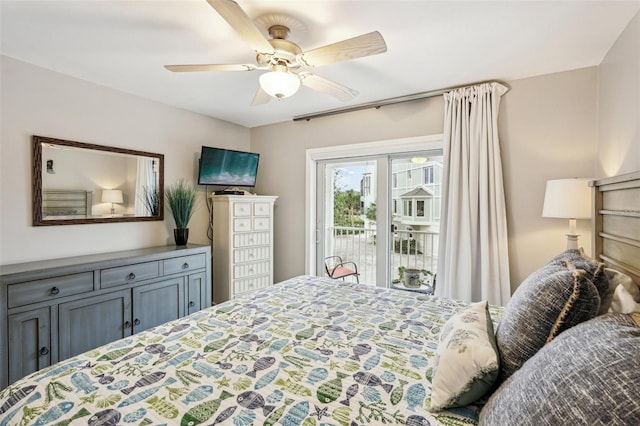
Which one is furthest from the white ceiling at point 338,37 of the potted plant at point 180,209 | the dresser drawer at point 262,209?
the dresser drawer at point 262,209

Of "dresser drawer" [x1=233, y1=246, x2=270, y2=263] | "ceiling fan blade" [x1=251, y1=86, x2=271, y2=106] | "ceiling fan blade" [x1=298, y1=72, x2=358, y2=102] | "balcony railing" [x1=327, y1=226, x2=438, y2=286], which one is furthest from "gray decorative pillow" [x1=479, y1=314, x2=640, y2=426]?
"dresser drawer" [x1=233, y1=246, x2=270, y2=263]

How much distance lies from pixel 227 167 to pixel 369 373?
3.18m

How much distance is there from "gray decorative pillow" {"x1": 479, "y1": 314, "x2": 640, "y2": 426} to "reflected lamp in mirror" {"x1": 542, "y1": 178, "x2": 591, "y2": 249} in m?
1.61

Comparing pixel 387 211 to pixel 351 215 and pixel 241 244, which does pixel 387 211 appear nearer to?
pixel 351 215

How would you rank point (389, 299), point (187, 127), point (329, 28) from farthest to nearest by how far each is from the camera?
point (187, 127)
point (389, 299)
point (329, 28)

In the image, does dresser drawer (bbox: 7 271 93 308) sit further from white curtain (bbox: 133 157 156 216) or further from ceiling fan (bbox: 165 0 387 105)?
ceiling fan (bbox: 165 0 387 105)

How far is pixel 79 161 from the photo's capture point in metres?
2.73

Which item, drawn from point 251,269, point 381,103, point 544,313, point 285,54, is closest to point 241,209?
point 251,269

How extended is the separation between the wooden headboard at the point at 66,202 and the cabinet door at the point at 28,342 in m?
0.88

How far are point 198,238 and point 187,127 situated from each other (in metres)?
1.36

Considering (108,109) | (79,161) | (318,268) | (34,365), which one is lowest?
(34,365)

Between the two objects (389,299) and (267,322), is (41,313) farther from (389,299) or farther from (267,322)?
(389,299)

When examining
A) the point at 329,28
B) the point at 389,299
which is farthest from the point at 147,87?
the point at 389,299

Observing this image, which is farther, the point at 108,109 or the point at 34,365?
the point at 108,109
